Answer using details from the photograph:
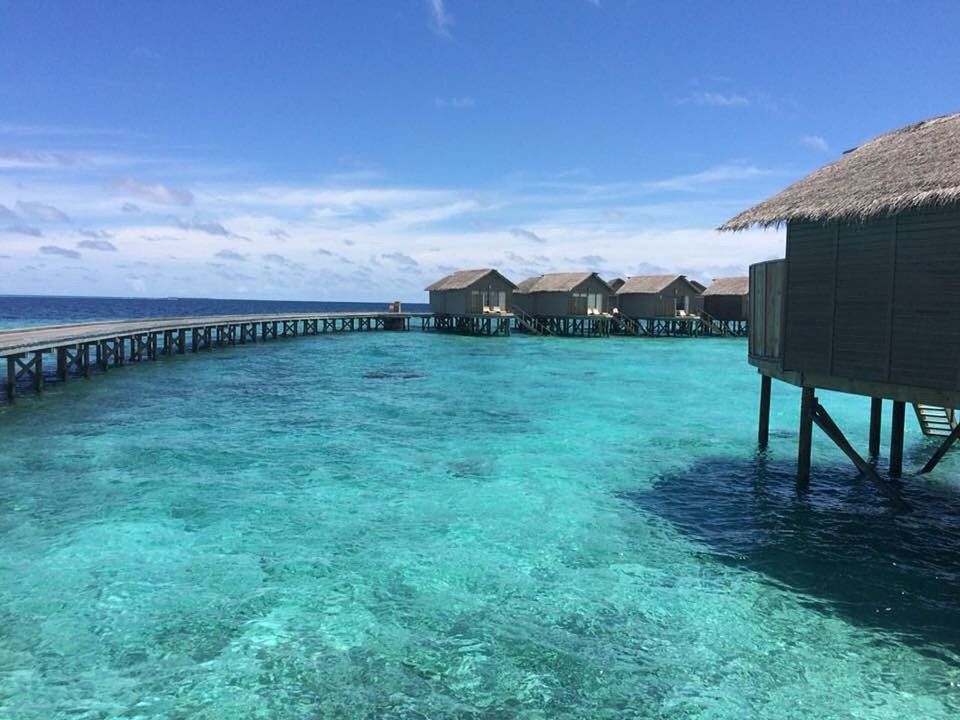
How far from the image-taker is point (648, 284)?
189 ft

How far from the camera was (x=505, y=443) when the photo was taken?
1595 cm

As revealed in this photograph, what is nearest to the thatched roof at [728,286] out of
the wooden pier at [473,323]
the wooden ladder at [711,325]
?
the wooden ladder at [711,325]

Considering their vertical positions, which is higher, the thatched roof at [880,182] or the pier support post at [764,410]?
the thatched roof at [880,182]

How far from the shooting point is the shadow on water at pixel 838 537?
7.53m

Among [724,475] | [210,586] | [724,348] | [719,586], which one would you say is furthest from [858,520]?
[724,348]

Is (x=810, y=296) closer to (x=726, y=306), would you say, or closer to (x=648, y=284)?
(x=648, y=284)

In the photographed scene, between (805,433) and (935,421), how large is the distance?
252 inches

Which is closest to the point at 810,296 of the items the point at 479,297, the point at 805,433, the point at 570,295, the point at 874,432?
the point at 805,433

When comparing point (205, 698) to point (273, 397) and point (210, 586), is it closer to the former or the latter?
point (210, 586)

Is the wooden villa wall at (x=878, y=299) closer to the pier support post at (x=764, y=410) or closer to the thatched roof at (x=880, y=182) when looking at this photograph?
the thatched roof at (x=880, y=182)

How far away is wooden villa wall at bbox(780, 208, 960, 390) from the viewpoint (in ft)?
26.2

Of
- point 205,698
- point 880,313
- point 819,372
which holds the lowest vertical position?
point 205,698

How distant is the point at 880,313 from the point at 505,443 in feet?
29.3

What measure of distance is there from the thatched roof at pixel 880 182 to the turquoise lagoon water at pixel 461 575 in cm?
456
